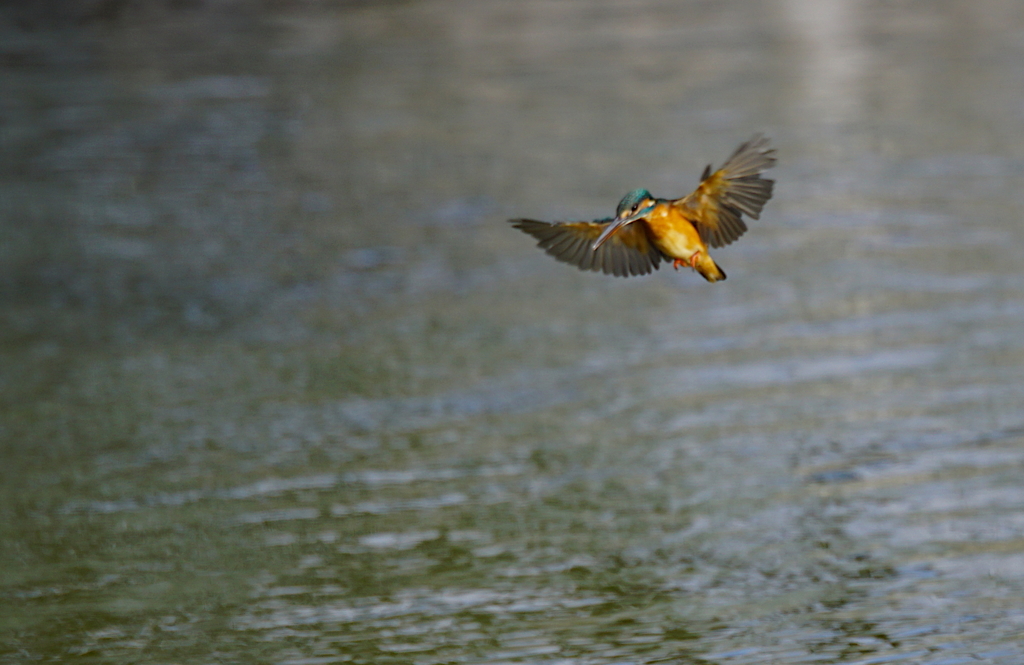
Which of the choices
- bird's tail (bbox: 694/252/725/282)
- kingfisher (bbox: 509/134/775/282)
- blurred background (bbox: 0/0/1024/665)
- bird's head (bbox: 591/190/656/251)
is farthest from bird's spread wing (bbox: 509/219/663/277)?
blurred background (bbox: 0/0/1024/665)

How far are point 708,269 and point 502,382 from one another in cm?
579

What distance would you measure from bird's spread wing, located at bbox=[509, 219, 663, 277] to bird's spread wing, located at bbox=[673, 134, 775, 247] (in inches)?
3.8

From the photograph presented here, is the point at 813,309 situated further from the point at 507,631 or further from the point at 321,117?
the point at 321,117

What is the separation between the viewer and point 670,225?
2.78 m

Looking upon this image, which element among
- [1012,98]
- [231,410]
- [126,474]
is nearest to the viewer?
[126,474]

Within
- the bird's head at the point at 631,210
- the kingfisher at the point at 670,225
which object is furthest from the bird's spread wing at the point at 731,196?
the bird's head at the point at 631,210

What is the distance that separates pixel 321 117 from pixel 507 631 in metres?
9.94

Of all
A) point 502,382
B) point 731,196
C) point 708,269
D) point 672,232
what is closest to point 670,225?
point 672,232

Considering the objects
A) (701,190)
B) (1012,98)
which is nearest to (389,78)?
(1012,98)

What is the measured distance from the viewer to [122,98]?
1614 cm

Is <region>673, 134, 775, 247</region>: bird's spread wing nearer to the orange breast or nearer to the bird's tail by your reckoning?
the orange breast

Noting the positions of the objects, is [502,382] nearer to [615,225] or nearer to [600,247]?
[600,247]

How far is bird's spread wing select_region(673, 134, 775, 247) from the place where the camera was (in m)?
2.81

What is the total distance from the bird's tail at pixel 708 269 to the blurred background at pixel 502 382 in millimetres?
3128
